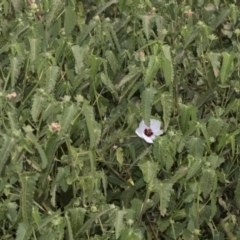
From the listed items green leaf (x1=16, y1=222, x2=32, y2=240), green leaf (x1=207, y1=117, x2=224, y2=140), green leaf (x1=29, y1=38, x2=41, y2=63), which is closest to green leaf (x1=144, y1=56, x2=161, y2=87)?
green leaf (x1=207, y1=117, x2=224, y2=140)

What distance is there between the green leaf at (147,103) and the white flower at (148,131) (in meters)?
0.08

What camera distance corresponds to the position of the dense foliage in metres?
1.75

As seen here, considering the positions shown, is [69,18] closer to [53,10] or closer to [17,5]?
[53,10]

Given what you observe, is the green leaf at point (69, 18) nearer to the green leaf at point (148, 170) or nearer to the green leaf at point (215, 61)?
the green leaf at point (215, 61)

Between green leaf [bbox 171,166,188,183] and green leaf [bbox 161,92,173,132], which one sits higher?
green leaf [bbox 161,92,173,132]

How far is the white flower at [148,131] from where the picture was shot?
1.96m

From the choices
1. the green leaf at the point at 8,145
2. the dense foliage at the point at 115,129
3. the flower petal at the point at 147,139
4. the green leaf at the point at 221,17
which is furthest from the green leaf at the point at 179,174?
the green leaf at the point at 221,17

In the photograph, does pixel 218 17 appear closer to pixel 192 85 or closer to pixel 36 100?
pixel 192 85

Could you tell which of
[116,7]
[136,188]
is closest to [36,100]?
[136,188]

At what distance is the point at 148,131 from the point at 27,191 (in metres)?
0.44

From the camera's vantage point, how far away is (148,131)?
1974mm

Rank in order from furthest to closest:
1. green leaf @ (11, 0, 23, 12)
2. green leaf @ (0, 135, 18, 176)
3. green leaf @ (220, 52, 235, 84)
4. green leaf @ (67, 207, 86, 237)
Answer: green leaf @ (11, 0, 23, 12) < green leaf @ (220, 52, 235, 84) < green leaf @ (67, 207, 86, 237) < green leaf @ (0, 135, 18, 176)

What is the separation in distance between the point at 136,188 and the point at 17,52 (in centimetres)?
52

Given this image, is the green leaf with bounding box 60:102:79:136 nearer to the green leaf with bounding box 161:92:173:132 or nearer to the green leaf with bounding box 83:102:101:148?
the green leaf with bounding box 83:102:101:148
